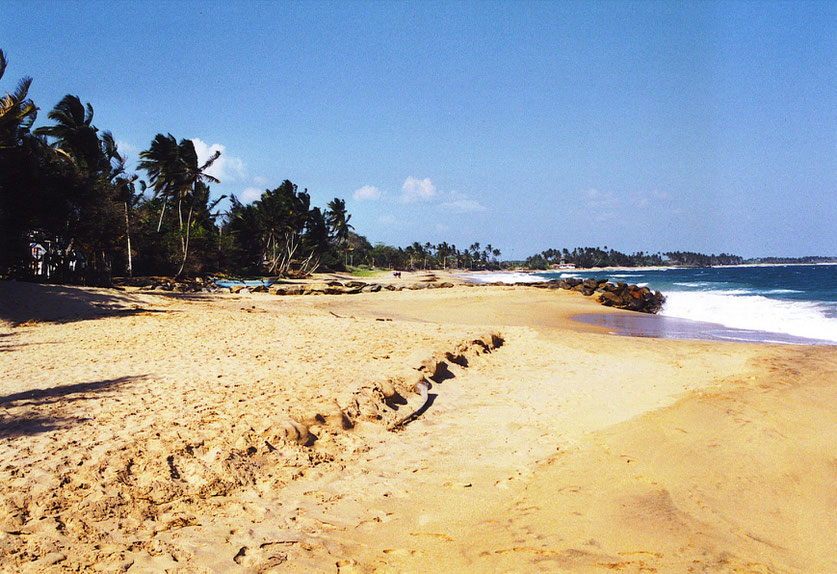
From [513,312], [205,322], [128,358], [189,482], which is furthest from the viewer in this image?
[513,312]

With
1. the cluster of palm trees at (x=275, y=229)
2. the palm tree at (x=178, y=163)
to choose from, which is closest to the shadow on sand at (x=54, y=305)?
the palm tree at (x=178, y=163)

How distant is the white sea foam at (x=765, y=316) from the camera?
54.7ft

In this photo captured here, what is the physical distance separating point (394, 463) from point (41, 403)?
3741 mm

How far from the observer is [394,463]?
4590 mm

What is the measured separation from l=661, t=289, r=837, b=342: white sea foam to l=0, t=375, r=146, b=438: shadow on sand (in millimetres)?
18172

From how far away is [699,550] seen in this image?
119 inches

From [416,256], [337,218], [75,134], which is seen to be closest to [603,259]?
[416,256]

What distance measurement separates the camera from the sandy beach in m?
3.02

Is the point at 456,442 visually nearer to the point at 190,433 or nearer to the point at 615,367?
the point at 190,433

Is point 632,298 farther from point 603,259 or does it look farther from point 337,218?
point 603,259

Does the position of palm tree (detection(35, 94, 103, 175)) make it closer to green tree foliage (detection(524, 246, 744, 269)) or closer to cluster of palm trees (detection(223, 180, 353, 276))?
cluster of palm trees (detection(223, 180, 353, 276))

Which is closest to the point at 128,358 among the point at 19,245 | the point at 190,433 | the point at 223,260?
the point at 190,433

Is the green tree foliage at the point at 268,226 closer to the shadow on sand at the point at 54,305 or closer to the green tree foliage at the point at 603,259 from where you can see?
the shadow on sand at the point at 54,305

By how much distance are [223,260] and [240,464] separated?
130 ft
